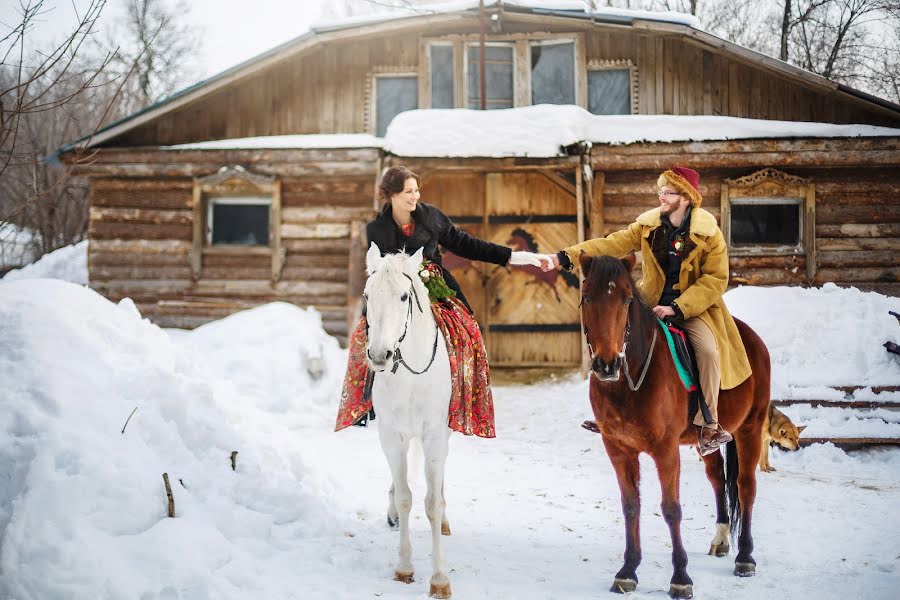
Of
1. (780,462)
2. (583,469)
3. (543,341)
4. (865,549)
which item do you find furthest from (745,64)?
(865,549)

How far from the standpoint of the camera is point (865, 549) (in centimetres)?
434

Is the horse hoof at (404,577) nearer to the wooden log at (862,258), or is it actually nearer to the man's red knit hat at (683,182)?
the man's red knit hat at (683,182)

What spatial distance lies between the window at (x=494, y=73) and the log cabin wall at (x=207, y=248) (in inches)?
112

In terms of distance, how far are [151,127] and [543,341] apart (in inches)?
320

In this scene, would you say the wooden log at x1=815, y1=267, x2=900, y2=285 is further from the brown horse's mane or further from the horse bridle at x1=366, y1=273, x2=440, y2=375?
the horse bridle at x1=366, y1=273, x2=440, y2=375

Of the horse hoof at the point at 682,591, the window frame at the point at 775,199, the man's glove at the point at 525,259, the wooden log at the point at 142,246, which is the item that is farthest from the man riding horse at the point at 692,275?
the wooden log at the point at 142,246

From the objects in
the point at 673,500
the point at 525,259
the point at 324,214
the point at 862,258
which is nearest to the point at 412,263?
the point at 525,259

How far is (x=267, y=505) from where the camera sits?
438cm

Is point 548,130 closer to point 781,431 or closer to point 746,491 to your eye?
point 781,431

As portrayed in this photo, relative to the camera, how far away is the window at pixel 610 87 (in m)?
11.8

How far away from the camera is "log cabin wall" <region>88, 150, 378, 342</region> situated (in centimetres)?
1130

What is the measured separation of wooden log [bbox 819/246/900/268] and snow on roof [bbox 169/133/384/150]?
25.3 ft

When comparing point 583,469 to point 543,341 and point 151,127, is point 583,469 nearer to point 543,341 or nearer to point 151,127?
point 543,341

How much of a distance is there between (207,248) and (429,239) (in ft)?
27.3
